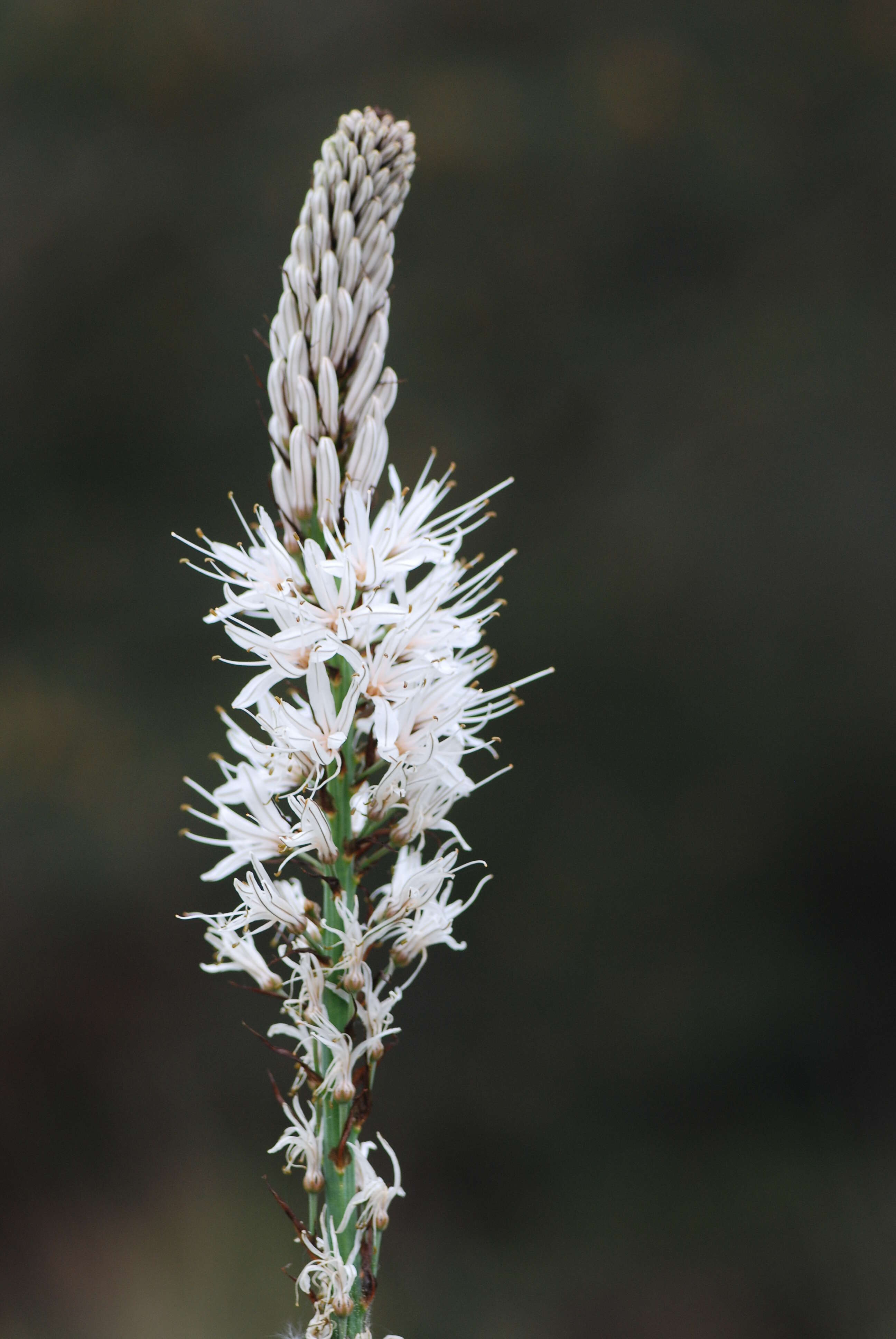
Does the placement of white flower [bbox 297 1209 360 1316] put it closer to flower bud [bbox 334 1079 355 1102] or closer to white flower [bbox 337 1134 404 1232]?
white flower [bbox 337 1134 404 1232]

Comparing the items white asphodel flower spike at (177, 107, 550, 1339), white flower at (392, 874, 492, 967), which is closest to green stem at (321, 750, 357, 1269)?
white asphodel flower spike at (177, 107, 550, 1339)

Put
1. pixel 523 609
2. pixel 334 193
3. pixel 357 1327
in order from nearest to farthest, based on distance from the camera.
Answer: pixel 357 1327 < pixel 334 193 < pixel 523 609

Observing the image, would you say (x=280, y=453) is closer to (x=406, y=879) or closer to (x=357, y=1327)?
(x=406, y=879)

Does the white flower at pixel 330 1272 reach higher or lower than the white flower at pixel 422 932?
lower

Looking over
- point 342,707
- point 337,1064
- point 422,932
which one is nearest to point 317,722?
point 342,707

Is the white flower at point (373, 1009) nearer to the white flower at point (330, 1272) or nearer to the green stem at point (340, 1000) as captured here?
the green stem at point (340, 1000)

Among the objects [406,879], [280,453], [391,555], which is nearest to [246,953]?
[406,879]

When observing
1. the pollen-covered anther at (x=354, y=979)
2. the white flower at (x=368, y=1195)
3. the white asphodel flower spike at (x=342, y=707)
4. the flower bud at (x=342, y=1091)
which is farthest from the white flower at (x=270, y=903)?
the white flower at (x=368, y=1195)

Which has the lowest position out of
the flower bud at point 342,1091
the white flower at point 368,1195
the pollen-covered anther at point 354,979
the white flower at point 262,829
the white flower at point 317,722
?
the white flower at point 368,1195

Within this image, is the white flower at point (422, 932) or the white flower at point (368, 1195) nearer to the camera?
the white flower at point (368, 1195)
